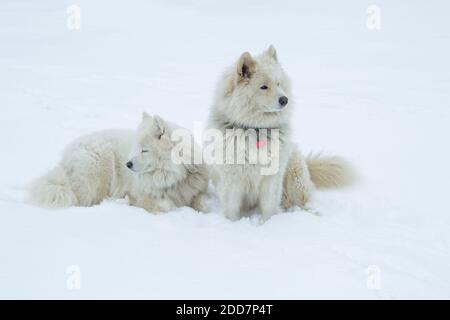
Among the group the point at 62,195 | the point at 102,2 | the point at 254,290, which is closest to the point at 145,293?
the point at 254,290

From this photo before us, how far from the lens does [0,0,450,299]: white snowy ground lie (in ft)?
9.34

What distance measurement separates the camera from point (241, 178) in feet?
13.0

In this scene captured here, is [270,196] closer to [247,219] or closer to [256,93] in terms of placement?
[247,219]

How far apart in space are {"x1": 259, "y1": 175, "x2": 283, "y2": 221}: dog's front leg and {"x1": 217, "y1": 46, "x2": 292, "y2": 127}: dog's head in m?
0.56

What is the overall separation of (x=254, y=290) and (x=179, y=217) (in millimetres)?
1527

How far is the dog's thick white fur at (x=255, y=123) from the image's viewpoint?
3.80m

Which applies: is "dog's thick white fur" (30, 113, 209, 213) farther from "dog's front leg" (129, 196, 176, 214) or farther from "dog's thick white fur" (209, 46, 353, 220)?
"dog's thick white fur" (209, 46, 353, 220)

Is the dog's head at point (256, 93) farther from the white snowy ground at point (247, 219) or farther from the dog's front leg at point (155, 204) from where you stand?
the dog's front leg at point (155, 204)

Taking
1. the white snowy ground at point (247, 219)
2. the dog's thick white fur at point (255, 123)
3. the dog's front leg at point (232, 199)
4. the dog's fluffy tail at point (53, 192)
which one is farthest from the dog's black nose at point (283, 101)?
the dog's fluffy tail at point (53, 192)

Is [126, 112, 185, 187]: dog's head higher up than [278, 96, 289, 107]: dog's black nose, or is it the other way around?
[278, 96, 289, 107]: dog's black nose

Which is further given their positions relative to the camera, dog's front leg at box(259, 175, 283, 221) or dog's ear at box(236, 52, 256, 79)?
dog's front leg at box(259, 175, 283, 221)

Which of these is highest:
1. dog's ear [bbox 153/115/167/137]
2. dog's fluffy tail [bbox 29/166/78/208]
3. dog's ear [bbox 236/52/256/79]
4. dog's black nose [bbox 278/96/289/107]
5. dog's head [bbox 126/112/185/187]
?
dog's ear [bbox 236/52/256/79]

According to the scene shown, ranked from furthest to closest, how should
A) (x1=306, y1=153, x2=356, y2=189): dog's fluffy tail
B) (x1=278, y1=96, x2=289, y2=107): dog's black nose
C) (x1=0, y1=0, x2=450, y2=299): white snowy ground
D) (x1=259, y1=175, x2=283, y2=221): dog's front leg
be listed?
(x1=306, y1=153, x2=356, y2=189): dog's fluffy tail → (x1=259, y1=175, x2=283, y2=221): dog's front leg → (x1=278, y1=96, x2=289, y2=107): dog's black nose → (x1=0, y1=0, x2=450, y2=299): white snowy ground

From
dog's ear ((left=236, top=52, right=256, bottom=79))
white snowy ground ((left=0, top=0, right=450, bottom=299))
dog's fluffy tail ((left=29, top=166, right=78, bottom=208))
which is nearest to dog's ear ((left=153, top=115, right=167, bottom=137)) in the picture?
white snowy ground ((left=0, top=0, right=450, bottom=299))
